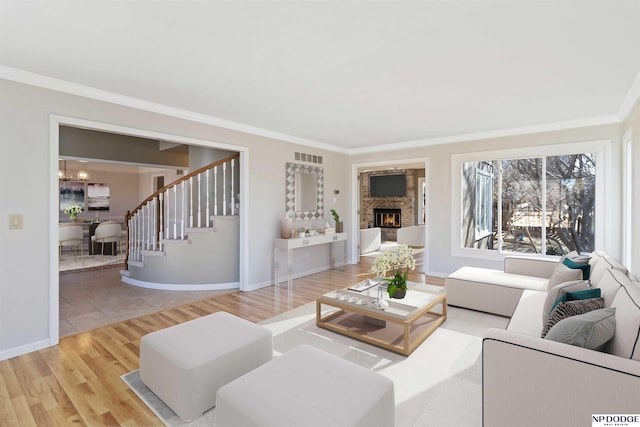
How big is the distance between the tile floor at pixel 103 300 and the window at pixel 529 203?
4622 mm

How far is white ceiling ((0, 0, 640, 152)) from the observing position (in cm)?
196

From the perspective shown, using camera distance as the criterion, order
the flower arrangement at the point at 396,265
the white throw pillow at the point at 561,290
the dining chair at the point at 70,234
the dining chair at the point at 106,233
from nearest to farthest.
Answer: the white throw pillow at the point at 561,290
the flower arrangement at the point at 396,265
the dining chair at the point at 70,234
the dining chair at the point at 106,233

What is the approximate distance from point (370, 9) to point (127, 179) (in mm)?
11550

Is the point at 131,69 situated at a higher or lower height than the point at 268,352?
higher

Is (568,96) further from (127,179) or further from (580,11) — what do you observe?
(127,179)

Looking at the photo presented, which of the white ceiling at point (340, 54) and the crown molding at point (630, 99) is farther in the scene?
the crown molding at point (630, 99)

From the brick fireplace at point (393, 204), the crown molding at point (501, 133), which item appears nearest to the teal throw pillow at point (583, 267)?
the crown molding at point (501, 133)

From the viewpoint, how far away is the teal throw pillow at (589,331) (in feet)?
5.36

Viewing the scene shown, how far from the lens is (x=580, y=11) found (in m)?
1.95

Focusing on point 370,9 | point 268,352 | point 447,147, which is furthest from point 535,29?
point 447,147

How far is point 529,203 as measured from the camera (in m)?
5.07

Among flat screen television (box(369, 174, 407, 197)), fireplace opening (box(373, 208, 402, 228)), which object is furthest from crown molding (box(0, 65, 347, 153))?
fireplace opening (box(373, 208, 402, 228))

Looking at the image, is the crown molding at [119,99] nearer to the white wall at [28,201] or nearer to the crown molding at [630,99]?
the white wall at [28,201]

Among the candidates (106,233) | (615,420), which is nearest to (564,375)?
(615,420)
